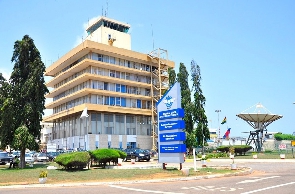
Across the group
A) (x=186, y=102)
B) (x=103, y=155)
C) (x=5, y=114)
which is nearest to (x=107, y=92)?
(x=186, y=102)

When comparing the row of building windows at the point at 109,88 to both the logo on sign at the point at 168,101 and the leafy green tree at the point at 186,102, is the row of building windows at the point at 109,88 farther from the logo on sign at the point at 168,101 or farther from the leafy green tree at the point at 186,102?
the logo on sign at the point at 168,101

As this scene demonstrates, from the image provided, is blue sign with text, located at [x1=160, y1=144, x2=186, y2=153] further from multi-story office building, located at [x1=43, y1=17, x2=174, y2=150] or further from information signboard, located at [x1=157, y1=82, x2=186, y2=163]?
multi-story office building, located at [x1=43, y1=17, x2=174, y2=150]

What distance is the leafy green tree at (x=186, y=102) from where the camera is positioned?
2151 inches

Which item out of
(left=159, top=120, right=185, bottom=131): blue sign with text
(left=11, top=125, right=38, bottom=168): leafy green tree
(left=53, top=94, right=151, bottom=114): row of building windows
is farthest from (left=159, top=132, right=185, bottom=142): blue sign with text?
(left=53, top=94, right=151, bottom=114): row of building windows

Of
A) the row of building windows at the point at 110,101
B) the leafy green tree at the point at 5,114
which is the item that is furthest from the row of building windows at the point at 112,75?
the leafy green tree at the point at 5,114

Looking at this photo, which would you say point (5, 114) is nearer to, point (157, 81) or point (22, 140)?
point (22, 140)

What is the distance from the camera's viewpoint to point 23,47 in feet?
113

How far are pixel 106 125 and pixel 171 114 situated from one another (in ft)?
131

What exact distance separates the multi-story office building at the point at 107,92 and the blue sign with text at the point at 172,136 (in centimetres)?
3583

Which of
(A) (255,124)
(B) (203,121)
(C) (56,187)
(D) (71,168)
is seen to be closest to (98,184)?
(C) (56,187)

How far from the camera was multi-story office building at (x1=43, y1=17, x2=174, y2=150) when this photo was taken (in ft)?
196

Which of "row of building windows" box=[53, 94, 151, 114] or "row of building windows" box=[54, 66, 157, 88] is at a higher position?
"row of building windows" box=[54, 66, 157, 88]

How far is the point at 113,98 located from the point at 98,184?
151 feet

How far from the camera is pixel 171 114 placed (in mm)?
22797
